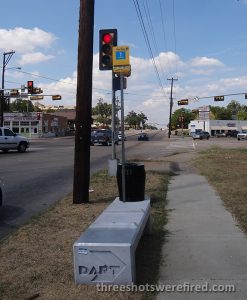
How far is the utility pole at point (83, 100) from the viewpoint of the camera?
1026cm

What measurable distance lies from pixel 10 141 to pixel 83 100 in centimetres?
2439

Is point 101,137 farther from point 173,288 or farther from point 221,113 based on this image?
point 221,113

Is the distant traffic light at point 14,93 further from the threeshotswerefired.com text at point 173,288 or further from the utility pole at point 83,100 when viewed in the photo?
the threeshotswerefired.com text at point 173,288

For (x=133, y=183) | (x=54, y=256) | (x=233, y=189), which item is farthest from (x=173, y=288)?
(x=233, y=189)

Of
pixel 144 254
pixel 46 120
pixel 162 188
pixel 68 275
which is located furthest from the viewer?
pixel 46 120

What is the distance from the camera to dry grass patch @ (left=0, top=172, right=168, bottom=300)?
4.95 metres

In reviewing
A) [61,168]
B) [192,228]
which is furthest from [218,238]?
[61,168]

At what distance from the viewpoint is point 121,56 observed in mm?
8812

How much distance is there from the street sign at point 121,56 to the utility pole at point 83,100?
1.56 meters

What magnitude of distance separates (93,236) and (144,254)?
1288 mm

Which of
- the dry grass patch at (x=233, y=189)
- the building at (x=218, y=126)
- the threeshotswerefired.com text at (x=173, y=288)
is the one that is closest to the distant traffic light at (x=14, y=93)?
the dry grass patch at (x=233, y=189)

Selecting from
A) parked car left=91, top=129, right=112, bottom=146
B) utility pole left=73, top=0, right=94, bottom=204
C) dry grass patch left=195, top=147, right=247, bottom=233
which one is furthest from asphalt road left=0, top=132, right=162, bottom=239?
parked car left=91, top=129, right=112, bottom=146

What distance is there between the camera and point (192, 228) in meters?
7.94

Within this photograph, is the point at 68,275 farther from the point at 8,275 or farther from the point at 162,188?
the point at 162,188
